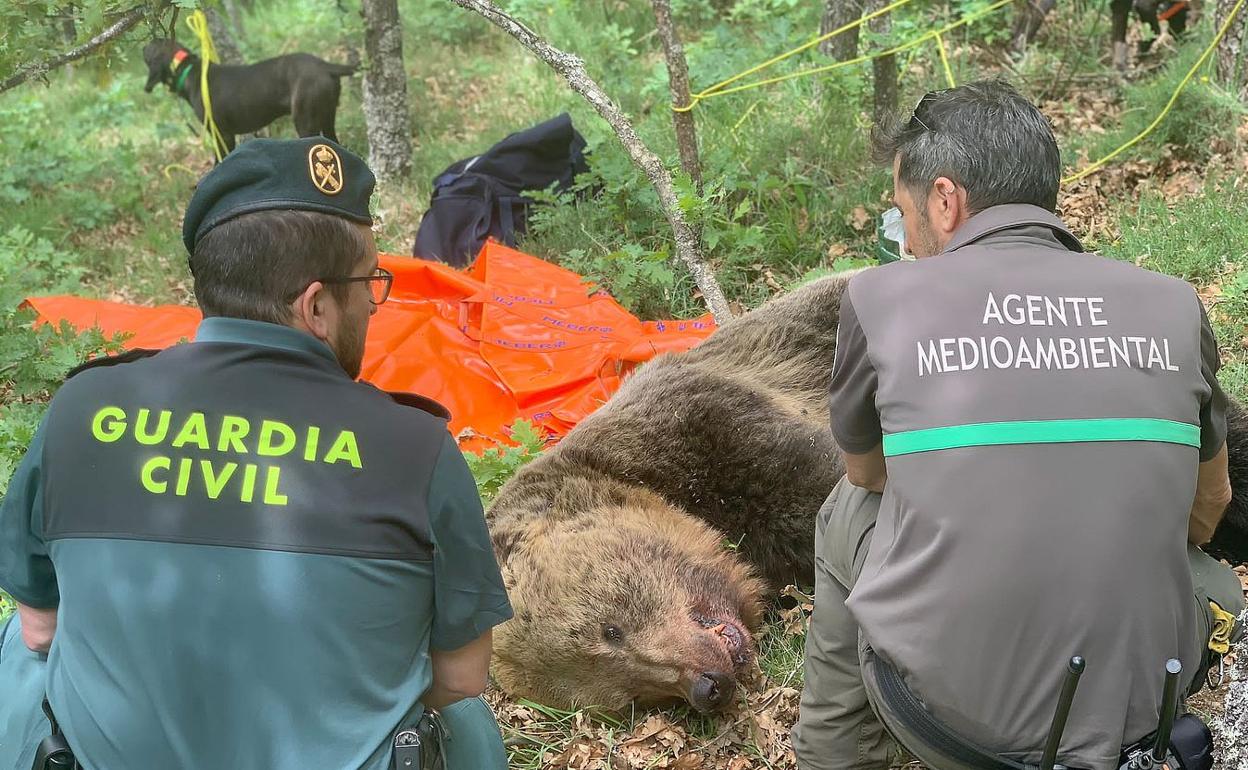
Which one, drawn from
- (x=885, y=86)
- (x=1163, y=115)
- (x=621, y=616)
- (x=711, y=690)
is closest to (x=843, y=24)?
(x=885, y=86)

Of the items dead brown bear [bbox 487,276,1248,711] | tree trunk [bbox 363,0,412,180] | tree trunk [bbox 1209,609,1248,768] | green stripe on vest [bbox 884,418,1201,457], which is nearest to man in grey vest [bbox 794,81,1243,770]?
green stripe on vest [bbox 884,418,1201,457]

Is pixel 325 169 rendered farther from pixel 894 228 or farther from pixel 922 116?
pixel 894 228

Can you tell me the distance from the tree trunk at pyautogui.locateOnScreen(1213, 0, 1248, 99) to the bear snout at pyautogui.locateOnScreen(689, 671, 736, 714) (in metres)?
4.70

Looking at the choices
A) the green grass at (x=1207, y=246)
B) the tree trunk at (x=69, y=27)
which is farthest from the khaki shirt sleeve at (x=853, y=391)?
the tree trunk at (x=69, y=27)

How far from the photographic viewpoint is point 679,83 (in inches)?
213

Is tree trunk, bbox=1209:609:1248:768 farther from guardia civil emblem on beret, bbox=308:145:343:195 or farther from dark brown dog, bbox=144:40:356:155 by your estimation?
dark brown dog, bbox=144:40:356:155

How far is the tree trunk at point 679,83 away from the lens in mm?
5328

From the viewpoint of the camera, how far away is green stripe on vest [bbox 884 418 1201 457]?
6.93 feet

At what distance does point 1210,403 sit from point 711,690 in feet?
5.62

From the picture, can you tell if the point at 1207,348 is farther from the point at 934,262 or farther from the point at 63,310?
the point at 63,310

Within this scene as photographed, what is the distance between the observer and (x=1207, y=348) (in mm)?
2262

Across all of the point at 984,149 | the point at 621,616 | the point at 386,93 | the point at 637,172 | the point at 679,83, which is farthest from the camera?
the point at 386,93

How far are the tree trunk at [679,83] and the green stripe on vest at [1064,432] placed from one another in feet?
10.8

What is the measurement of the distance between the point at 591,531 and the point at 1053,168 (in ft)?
6.43
